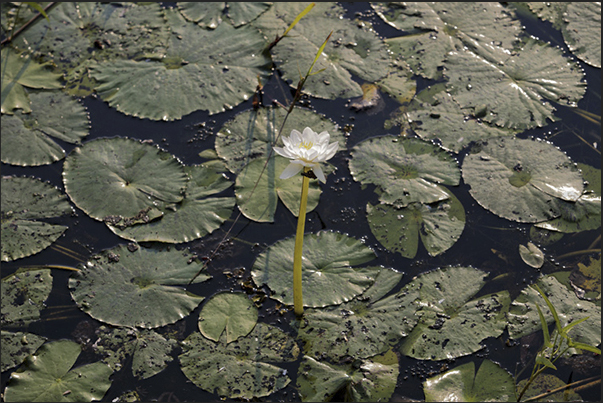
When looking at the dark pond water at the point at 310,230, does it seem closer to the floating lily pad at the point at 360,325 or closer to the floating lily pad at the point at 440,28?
the floating lily pad at the point at 360,325

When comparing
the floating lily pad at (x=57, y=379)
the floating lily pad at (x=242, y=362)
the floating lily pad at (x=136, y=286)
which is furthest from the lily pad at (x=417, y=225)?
the floating lily pad at (x=57, y=379)

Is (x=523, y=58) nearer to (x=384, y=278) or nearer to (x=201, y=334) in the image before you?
(x=384, y=278)

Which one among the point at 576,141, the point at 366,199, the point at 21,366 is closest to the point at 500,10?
the point at 576,141

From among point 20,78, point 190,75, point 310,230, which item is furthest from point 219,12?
point 310,230

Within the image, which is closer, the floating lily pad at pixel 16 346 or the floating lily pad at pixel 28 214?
the floating lily pad at pixel 16 346

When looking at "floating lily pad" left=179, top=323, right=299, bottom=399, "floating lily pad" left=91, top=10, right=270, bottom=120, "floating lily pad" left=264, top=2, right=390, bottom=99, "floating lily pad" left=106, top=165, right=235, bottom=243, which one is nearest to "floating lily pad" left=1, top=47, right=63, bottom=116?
"floating lily pad" left=91, top=10, right=270, bottom=120

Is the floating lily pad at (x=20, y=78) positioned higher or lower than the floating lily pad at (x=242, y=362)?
higher

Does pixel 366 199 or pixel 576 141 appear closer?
pixel 366 199
